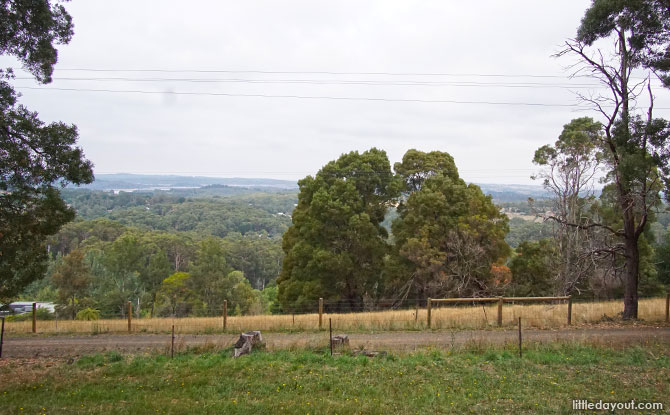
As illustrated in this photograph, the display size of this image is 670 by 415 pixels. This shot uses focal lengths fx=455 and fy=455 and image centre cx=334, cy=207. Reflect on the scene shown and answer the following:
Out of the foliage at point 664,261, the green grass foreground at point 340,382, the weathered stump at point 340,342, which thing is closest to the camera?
the green grass foreground at point 340,382

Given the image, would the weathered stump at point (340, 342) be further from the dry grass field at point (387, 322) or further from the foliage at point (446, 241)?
the foliage at point (446, 241)

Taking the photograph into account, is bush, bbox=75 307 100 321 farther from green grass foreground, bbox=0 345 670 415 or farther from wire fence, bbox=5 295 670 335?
green grass foreground, bbox=0 345 670 415

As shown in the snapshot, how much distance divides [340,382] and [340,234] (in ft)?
70.5

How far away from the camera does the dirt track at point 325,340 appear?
1272 cm

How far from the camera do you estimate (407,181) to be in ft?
107

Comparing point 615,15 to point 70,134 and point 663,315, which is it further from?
point 70,134

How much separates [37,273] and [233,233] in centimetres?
11106

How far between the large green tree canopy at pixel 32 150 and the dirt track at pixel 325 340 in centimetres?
322

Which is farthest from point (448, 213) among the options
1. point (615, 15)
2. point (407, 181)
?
point (615, 15)

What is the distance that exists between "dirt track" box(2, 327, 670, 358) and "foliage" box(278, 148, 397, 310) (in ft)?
46.6

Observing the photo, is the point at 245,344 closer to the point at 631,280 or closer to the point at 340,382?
the point at 340,382

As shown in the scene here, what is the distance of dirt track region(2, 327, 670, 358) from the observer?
12.7m

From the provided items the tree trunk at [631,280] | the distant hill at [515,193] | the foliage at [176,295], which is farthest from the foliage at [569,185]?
the foliage at [176,295]

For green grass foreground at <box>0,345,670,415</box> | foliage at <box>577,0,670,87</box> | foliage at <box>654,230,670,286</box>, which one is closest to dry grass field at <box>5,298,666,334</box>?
green grass foreground at <box>0,345,670,415</box>
